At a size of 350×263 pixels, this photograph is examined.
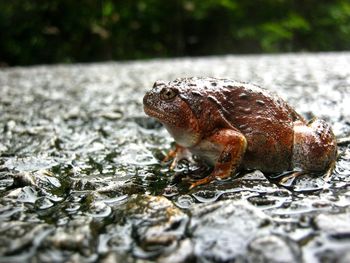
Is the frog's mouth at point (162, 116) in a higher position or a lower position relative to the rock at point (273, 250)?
higher

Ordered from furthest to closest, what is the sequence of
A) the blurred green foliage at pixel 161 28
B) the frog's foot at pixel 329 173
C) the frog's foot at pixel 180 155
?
the blurred green foliage at pixel 161 28 < the frog's foot at pixel 180 155 < the frog's foot at pixel 329 173

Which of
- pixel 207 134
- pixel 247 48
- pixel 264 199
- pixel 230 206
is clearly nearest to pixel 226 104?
pixel 207 134

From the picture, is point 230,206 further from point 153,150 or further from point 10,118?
point 10,118

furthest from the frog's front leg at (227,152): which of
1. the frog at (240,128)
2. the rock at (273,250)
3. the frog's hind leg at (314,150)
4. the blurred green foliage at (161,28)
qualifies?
the blurred green foliage at (161,28)

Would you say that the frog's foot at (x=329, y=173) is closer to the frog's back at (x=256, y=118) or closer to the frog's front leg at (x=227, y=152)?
the frog's back at (x=256, y=118)

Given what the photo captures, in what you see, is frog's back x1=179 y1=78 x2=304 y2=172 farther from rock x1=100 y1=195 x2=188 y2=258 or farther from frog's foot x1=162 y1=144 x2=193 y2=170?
rock x1=100 y1=195 x2=188 y2=258

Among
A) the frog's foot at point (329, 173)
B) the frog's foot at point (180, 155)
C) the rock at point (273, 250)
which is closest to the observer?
the rock at point (273, 250)
